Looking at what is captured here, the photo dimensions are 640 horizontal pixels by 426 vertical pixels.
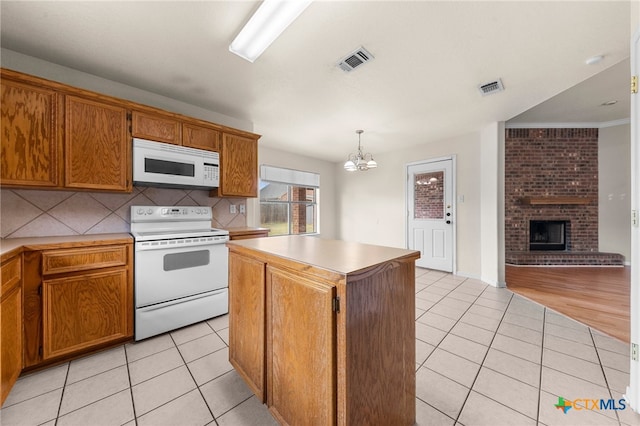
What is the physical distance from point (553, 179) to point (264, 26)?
619 centimetres

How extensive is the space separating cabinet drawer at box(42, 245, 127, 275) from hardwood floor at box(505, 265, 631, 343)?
435 centimetres

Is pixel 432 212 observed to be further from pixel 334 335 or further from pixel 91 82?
pixel 91 82

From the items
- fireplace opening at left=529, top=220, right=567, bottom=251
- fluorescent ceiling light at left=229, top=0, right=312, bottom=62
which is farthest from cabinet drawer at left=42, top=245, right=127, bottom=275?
fireplace opening at left=529, top=220, right=567, bottom=251

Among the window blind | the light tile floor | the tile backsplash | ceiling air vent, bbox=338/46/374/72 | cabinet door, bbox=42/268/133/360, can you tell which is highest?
ceiling air vent, bbox=338/46/374/72

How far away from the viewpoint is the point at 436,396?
1.49 metres

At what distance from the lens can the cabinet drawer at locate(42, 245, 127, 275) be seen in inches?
67.2

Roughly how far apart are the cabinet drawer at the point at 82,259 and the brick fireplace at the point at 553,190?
20.8 feet

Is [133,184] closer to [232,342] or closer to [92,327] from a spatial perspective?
[92,327]

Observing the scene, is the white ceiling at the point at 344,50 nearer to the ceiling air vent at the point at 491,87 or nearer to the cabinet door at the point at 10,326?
the ceiling air vent at the point at 491,87

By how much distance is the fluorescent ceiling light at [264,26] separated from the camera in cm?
141

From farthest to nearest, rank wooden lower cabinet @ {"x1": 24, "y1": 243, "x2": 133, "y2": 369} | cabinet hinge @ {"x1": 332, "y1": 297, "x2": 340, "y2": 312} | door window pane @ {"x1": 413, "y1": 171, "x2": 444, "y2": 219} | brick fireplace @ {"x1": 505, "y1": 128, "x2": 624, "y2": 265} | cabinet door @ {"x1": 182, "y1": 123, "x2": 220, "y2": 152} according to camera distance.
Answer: brick fireplace @ {"x1": 505, "y1": 128, "x2": 624, "y2": 265} → door window pane @ {"x1": 413, "y1": 171, "x2": 444, "y2": 219} → cabinet door @ {"x1": 182, "y1": 123, "x2": 220, "y2": 152} → wooden lower cabinet @ {"x1": 24, "y1": 243, "x2": 133, "y2": 369} → cabinet hinge @ {"x1": 332, "y1": 297, "x2": 340, "y2": 312}

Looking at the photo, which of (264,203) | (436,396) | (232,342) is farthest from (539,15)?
(264,203)

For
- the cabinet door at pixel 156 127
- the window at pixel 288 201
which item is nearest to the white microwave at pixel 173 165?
the cabinet door at pixel 156 127

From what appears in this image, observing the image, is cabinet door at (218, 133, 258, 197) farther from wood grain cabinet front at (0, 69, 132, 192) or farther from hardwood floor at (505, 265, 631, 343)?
hardwood floor at (505, 265, 631, 343)
